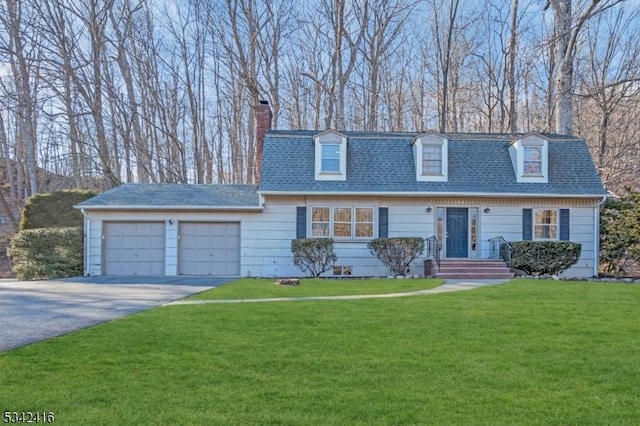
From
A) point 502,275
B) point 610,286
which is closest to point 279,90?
point 502,275

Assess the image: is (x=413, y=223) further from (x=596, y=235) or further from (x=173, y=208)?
(x=173, y=208)

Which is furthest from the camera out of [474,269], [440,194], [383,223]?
[383,223]

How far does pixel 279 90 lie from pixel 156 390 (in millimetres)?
25819

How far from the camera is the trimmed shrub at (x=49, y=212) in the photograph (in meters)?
19.5

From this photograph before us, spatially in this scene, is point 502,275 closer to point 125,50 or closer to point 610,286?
point 610,286

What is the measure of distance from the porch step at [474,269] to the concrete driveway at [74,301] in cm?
753

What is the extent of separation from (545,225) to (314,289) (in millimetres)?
9991

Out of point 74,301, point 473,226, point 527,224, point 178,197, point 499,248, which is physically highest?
point 178,197

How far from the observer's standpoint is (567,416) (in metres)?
3.84

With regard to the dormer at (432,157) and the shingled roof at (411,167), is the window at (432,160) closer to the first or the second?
the dormer at (432,157)

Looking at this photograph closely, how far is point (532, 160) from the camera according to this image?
18.1 meters

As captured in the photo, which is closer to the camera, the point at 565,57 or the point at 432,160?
the point at 432,160

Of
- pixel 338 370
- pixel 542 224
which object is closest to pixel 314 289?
pixel 338 370

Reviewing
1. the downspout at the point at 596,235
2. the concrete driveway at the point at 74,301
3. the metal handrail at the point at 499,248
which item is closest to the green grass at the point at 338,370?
the concrete driveway at the point at 74,301
